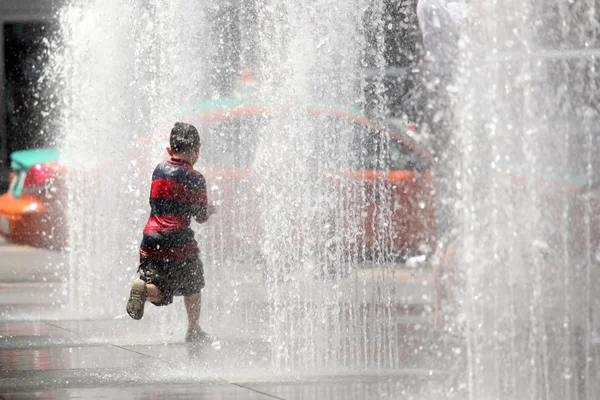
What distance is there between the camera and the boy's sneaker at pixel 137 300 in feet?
24.4

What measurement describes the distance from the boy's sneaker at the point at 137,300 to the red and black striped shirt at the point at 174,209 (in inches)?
9.5

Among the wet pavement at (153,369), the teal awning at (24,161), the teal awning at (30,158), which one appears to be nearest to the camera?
the wet pavement at (153,369)

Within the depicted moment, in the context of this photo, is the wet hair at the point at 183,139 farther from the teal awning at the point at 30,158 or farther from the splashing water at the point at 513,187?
the teal awning at the point at 30,158

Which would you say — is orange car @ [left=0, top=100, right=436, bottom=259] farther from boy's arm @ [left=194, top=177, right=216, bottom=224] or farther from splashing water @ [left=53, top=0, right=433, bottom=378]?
boy's arm @ [left=194, top=177, right=216, bottom=224]

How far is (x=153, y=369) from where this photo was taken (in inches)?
261

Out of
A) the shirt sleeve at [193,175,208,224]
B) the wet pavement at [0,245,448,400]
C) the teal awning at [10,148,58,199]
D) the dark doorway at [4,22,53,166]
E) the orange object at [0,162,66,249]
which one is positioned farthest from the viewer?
the dark doorway at [4,22,53,166]

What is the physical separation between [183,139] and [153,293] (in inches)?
33.7

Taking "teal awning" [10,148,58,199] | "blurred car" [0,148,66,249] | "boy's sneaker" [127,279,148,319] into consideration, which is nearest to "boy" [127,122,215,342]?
"boy's sneaker" [127,279,148,319]

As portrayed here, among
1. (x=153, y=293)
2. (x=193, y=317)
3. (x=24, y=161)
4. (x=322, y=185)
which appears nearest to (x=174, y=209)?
(x=153, y=293)

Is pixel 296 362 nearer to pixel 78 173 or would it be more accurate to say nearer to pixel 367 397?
pixel 367 397

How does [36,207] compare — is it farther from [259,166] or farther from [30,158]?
[259,166]

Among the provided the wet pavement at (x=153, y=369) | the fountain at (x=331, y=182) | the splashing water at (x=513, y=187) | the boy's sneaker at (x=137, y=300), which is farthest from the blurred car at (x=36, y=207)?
the splashing water at (x=513, y=187)

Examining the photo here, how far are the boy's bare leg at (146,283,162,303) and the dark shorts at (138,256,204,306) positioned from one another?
2 centimetres

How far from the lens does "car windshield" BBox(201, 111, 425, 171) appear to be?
7.71 m
